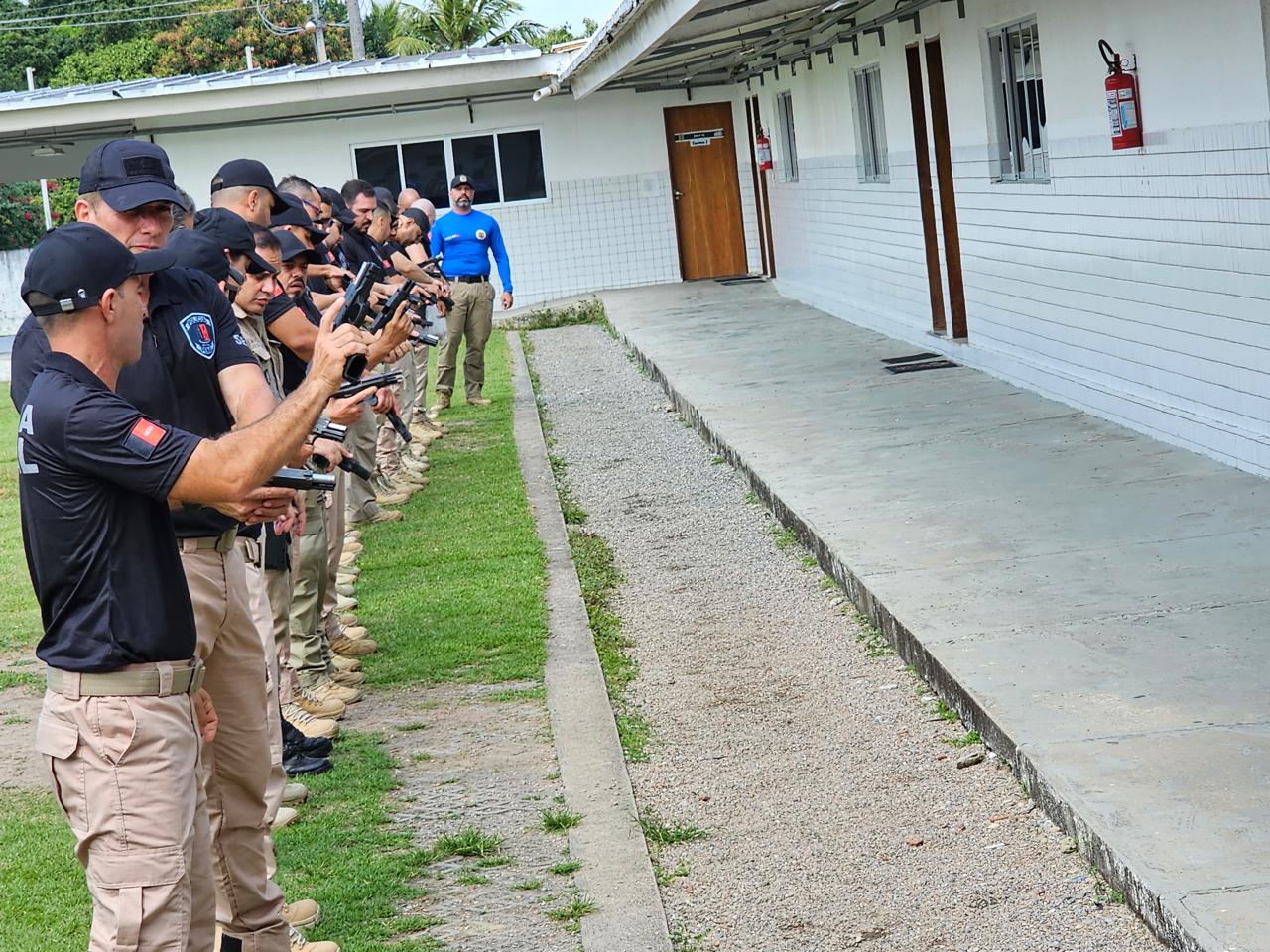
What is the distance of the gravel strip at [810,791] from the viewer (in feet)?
13.6

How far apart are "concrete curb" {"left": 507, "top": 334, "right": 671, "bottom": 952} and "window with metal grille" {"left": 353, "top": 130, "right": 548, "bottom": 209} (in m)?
16.8

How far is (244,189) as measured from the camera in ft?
18.2

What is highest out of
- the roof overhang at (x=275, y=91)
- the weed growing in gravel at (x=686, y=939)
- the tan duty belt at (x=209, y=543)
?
the roof overhang at (x=275, y=91)

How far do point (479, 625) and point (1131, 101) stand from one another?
14.5 ft

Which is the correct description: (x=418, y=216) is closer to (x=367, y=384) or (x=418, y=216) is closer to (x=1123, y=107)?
(x=1123, y=107)

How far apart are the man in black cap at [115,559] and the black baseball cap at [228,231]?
1721 mm

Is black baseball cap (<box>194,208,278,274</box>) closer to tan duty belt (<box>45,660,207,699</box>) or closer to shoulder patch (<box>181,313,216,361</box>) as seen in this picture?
shoulder patch (<box>181,313,216,361</box>)

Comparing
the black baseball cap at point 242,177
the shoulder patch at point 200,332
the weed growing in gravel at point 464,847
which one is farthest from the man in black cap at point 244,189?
the weed growing in gravel at point 464,847

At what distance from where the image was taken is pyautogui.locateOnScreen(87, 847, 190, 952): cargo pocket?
10.5 feet

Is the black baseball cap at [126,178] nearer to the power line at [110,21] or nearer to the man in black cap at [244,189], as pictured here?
the man in black cap at [244,189]

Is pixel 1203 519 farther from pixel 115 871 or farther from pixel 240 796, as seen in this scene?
pixel 115 871

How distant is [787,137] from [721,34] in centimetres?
565

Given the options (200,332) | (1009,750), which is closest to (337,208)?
(200,332)

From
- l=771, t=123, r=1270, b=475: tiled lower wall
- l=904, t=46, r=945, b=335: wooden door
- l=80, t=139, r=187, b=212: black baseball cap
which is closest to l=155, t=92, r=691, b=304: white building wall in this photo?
l=771, t=123, r=1270, b=475: tiled lower wall
